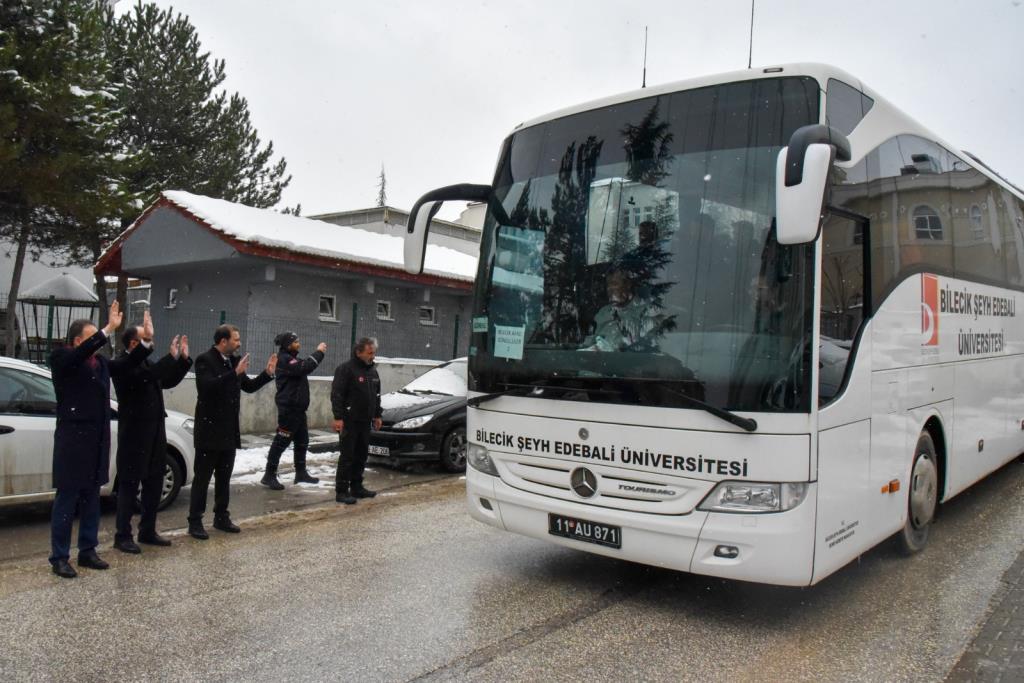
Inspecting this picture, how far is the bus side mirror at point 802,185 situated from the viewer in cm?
384

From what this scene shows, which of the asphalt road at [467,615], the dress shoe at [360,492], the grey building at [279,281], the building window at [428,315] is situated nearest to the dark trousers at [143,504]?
the asphalt road at [467,615]

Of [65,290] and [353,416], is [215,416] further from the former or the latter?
[65,290]

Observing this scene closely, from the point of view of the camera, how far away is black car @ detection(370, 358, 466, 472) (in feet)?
33.6

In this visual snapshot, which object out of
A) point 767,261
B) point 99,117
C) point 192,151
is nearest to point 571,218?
point 767,261

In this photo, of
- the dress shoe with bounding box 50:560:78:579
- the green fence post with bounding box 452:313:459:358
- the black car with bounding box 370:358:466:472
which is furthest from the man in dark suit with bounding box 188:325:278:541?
the green fence post with bounding box 452:313:459:358

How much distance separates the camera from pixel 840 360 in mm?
4570

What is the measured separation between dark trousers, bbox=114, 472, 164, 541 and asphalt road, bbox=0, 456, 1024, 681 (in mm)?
261

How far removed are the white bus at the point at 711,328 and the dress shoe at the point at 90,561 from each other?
2.72 metres

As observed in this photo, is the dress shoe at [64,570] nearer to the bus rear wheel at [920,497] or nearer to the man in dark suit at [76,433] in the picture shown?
the man in dark suit at [76,433]

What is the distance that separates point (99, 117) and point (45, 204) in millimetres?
2349

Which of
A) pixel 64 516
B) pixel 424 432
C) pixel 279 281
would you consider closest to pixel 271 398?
pixel 279 281

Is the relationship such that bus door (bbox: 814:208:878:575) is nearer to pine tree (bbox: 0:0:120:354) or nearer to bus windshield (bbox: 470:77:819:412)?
bus windshield (bbox: 470:77:819:412)

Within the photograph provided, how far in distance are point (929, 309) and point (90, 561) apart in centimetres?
634

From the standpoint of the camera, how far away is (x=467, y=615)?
4.82m
